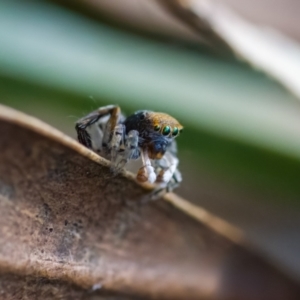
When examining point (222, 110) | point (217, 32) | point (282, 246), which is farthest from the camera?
point (222, 110)

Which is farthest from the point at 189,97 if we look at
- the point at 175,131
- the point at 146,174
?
the point at 146,174

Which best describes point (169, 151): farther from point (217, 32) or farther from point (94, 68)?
point (94, 68)

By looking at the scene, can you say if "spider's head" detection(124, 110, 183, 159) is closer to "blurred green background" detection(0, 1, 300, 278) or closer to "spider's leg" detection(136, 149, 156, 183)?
"spider's leg" detection(136, 149, 156, 183)

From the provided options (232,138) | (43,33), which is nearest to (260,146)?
(232,138)

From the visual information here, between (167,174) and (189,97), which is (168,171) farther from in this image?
(189,97)

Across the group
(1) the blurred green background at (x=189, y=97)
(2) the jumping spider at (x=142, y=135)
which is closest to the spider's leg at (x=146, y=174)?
(2) the jumping spider at (x=142, y=135)

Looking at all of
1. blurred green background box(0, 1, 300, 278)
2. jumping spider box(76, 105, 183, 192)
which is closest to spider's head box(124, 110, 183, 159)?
jumping spider box(76, 105, 183, 192)
